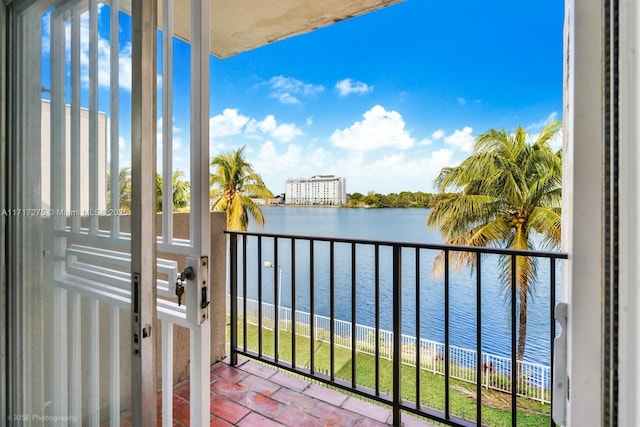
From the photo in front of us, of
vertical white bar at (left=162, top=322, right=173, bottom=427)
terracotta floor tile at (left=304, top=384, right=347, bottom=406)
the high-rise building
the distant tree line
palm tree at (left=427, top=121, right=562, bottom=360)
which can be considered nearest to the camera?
vertical white bar at (left=162, top=322, right=173, bottom=427)

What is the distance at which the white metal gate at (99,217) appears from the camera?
3.22ft

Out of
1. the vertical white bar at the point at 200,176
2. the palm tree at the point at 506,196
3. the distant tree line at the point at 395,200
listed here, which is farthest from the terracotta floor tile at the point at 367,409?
the distant tree line at the point at 395,200

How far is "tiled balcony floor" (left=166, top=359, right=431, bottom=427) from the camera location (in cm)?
176

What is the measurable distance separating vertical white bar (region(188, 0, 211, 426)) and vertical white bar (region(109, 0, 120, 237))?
0.72 feet

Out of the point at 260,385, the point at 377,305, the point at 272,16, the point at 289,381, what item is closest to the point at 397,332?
the point at 377,305

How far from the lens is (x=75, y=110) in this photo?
1075 mm

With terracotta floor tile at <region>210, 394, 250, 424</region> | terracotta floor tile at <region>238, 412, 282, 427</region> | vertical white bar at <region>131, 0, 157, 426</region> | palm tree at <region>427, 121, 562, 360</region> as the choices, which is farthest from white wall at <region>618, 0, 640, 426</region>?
palm tree at <region>427, 121, 562, 360</region>

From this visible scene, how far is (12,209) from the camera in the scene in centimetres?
113

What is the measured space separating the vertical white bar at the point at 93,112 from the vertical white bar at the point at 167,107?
0.68 feet

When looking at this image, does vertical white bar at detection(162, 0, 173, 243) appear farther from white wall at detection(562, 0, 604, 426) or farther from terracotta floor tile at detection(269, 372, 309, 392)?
terracotta floor tile at detection(269, 372, 309, 392)

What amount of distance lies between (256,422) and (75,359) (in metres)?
1.07

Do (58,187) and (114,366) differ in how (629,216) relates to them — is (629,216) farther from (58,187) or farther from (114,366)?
(58,187)

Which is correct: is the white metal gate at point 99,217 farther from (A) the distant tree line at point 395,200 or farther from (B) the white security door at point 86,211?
(A) the distant tree line at point 395,200

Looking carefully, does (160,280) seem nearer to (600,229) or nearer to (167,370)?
(167,370)
